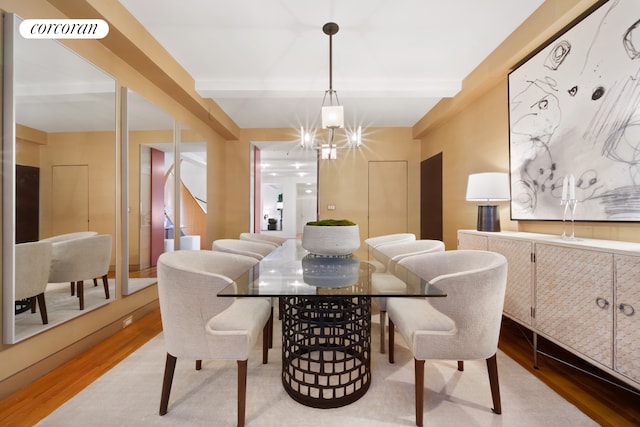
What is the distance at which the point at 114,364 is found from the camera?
1984 mm

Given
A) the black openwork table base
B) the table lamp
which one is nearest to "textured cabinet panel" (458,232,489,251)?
the table lamp

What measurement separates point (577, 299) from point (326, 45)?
2.93 metres

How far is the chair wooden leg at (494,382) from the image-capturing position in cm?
142

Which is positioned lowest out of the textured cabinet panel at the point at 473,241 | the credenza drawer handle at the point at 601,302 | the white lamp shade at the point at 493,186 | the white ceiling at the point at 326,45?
the credenza drawer handle at the point at 601,302

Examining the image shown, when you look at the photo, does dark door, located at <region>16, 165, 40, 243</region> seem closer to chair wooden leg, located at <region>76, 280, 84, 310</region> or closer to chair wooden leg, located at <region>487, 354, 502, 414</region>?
chair wooden leg, located at <region>76, 280, 84, 310</region>

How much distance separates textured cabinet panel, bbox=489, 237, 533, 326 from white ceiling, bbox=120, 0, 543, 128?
1.96 meters

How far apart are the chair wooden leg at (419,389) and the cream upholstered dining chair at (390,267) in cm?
42

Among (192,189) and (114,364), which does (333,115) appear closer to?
(114,364)

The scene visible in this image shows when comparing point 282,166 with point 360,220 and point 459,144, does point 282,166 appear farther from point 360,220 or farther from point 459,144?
point 459,144

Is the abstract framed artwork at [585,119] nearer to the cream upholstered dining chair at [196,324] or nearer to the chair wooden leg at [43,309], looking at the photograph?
the cream upholstered dining chair at [196,324]

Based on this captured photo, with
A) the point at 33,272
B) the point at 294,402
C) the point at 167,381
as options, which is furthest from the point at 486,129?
the point at 33,272

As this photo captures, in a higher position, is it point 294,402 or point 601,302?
point 601,302

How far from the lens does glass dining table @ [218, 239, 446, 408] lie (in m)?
1.25

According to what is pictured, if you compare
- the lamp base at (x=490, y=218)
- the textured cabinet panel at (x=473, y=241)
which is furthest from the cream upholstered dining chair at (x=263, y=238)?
the lamp base at (x=490, y=218)
